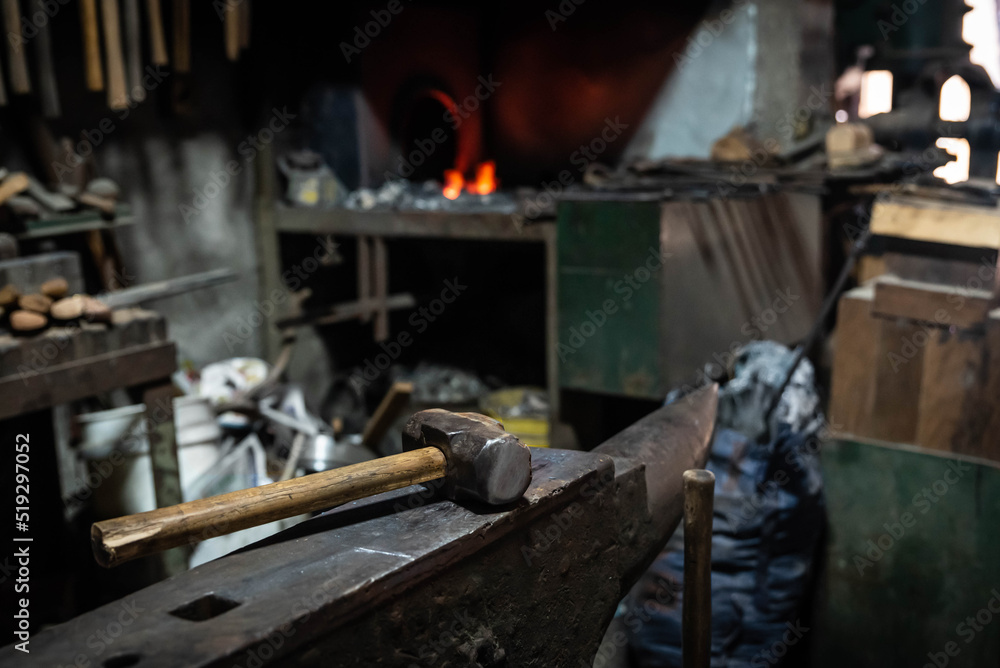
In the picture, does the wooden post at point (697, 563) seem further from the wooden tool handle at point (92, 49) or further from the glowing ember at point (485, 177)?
the glowing ember at point (485, 177)

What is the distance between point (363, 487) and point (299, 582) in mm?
266

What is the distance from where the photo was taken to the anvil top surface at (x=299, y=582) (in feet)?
4.39

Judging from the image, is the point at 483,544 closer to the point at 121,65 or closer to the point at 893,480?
the point at 893,480

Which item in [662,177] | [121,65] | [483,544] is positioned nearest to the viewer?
[483,544]

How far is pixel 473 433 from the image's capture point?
5.97 feet

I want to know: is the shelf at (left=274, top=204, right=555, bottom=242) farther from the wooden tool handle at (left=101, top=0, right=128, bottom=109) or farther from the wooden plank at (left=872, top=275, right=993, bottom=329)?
the wooden plank at (left=872, top=275, right=993, bottom=329)

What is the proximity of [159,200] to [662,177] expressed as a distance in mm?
3427

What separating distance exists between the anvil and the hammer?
8 centimetres

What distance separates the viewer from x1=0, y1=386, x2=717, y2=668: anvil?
1374mm

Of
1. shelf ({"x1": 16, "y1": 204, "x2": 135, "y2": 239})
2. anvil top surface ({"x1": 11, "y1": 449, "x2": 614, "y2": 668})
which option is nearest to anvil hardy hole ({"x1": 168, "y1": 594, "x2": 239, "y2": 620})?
anvil top surface ({"x1": 11, "y1": 449, "x2": 614, "y2": 668})

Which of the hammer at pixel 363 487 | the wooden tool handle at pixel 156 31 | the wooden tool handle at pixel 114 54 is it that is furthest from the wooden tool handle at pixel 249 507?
the wooden tool handle at pixel 156 31

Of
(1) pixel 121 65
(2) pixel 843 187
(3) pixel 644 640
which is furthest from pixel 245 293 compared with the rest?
(2) pixel 843 187

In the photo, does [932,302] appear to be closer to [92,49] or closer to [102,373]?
[102,373]

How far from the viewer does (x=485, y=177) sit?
25.4 feet
